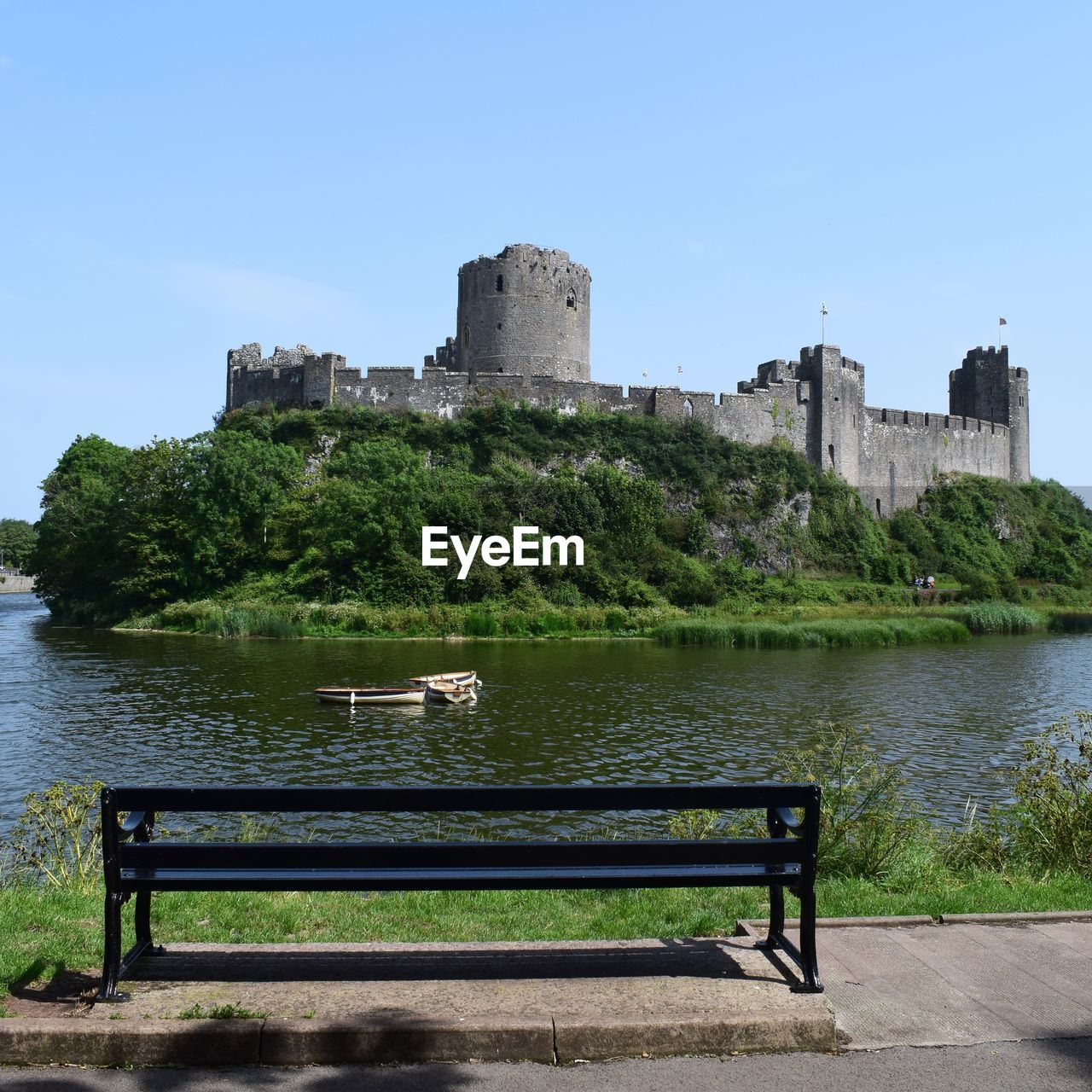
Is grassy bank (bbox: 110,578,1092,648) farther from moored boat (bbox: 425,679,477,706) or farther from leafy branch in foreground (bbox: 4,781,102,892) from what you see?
leafy branch in foreground (bbox: 4,781,102,892)

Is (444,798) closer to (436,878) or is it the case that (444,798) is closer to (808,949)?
(436,878)

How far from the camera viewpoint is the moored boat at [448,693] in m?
20.1


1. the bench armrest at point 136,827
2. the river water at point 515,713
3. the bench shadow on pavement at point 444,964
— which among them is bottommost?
the river water at point 515,713

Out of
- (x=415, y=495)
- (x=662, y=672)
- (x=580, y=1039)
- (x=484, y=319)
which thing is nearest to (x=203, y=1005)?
(x=580, y=1039)

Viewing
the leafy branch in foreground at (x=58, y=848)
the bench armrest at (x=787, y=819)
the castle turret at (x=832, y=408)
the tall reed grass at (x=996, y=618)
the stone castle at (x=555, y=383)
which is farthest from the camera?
the castle turret at (x=832, y=408)

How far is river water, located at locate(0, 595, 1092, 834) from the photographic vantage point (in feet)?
45.8

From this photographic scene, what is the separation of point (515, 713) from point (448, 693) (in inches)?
72.7

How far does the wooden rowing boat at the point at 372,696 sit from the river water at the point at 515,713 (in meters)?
0.46

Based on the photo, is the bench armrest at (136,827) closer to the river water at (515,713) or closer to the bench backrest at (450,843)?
the bench backrest at (450,843)

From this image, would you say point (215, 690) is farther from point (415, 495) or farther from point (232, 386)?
point (232, 386)

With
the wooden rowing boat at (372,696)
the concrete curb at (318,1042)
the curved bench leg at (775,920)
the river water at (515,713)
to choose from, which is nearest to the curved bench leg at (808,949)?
the curved bench leg at (775,920)

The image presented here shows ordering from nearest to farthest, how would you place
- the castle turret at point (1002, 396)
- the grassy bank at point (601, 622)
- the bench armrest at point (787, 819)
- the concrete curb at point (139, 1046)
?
the concrete curb at point (139, 1046)
the bench armrest at point (787, 819)
the grassy bank at point (601, 622)
the castle turret at point (1002, 396)

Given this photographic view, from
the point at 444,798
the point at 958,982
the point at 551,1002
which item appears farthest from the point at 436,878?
the point at 958,982

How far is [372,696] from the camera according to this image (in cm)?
1994
